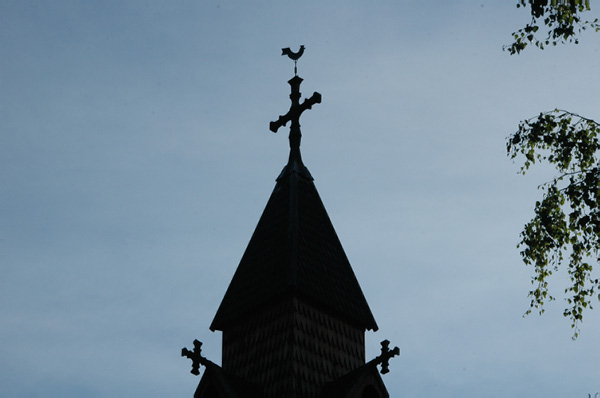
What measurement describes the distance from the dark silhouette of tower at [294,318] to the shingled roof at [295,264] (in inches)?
1.1

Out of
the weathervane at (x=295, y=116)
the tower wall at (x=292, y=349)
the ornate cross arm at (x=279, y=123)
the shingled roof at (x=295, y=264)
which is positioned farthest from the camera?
the ornate cross arm at (x=279, y=123)

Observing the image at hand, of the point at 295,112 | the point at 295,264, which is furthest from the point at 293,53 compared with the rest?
the point at 295,264

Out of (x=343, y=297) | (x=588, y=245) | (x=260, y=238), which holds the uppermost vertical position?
(x=260, y=238)

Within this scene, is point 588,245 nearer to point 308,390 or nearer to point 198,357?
point 308,390

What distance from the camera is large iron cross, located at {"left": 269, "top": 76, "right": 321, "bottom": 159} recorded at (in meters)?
23.0

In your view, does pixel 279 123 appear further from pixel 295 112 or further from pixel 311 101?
pixel 311 101

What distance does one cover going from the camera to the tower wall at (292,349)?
59.1 feet

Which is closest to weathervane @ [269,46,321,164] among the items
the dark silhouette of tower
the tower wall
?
the dark silhouette of tower

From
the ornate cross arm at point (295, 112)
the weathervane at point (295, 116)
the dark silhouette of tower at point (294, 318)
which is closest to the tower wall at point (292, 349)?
the dark silhouette of tower at point (294, 318)

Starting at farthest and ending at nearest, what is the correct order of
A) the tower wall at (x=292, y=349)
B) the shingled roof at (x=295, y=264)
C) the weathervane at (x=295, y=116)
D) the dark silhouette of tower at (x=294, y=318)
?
the weathervane at (x=295, y=116), the shingled roof at (x=295, y=264), the dark silhouette of tower at (x=294, y=318), the tower wall at (x=292, y=349)

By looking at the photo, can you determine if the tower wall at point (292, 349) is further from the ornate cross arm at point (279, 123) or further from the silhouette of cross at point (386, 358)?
the ornate cross arm at point (279, 123)

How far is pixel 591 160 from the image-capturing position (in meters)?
15.3

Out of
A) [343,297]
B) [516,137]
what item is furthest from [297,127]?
[516,137]

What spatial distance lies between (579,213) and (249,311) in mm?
8032
